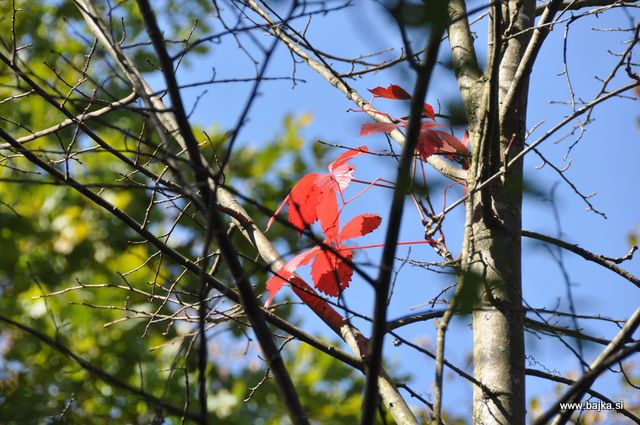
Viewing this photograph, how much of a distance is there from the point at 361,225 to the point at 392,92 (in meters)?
0.28

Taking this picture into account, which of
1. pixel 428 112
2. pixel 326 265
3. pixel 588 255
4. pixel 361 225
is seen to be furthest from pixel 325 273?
pixel 588 255

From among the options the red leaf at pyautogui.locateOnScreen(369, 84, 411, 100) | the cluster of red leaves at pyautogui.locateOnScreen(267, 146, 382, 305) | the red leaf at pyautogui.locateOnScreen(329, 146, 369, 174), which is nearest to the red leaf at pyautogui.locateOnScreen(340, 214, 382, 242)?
the cluster of red leaves at pyautogui.locateOnScreen(267, 146, 382, 305)

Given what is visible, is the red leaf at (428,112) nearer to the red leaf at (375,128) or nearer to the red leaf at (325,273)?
the red leaf at (375,128)

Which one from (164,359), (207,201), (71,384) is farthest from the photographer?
(164,359)

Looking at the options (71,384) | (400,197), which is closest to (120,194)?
(71,384)

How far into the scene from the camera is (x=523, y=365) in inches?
47.8

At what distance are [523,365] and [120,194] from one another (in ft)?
14.1

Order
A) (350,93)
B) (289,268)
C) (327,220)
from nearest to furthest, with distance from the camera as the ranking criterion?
(289,268) < (327,220) < (350,93)

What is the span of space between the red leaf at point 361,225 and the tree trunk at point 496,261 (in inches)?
7.0

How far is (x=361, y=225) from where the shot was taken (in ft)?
4.41

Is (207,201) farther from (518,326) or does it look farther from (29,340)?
(29,340)

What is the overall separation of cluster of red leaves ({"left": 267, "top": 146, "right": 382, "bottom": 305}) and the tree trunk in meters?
0.21

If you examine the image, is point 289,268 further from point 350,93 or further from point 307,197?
point 350,93

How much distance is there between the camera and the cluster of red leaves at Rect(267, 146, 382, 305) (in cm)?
128
